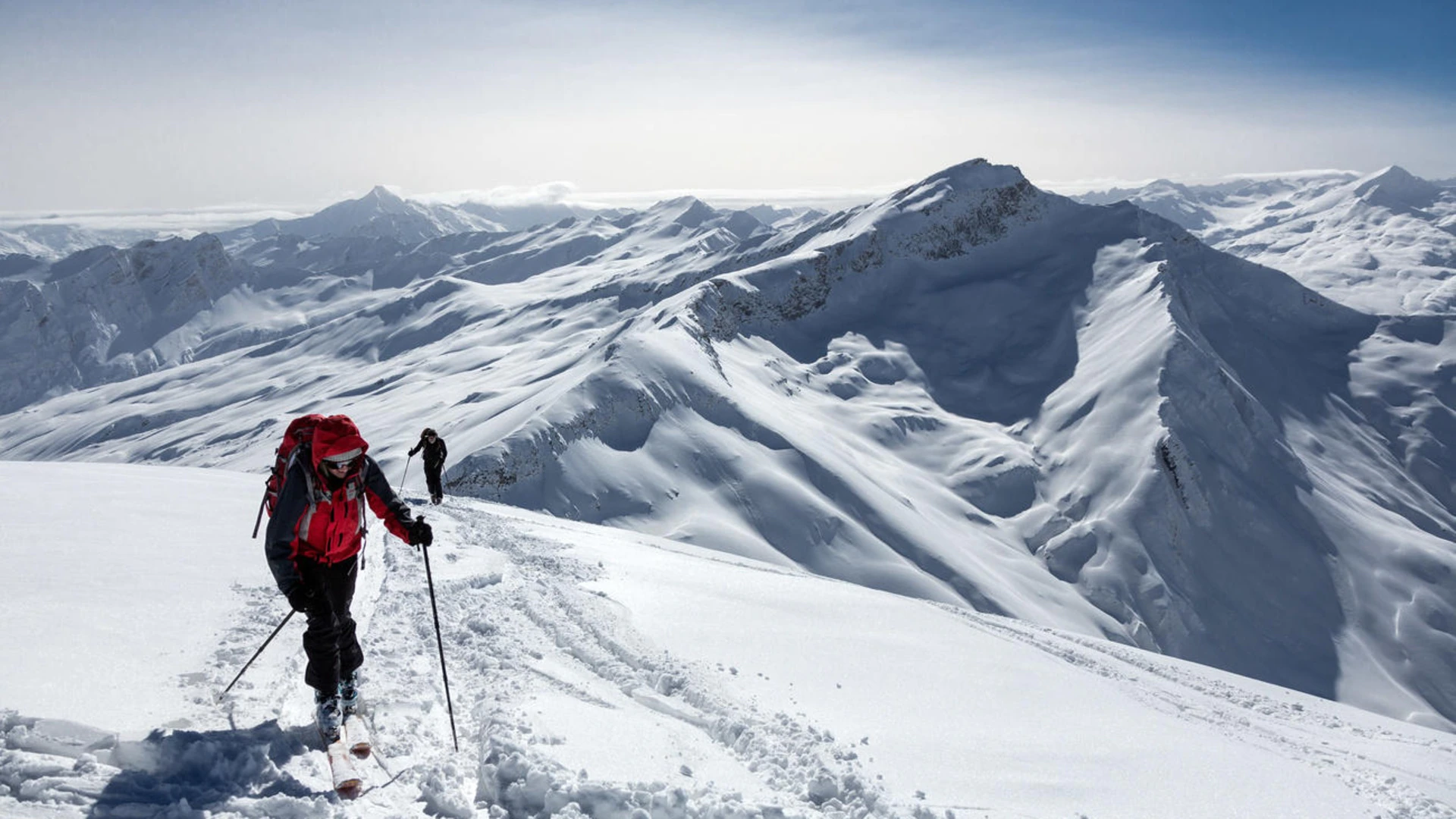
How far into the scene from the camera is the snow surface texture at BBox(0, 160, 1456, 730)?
57.3 metres

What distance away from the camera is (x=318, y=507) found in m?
6.40

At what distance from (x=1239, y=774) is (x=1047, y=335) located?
11469 cm

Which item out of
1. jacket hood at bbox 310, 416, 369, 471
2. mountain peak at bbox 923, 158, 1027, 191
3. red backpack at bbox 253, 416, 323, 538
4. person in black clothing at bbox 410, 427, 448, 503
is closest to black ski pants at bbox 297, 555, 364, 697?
red backpack at bbox 253, 416, 323, 538

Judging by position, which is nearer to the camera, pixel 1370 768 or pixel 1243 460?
pixel 1370 768

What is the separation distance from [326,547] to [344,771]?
1.71 metres

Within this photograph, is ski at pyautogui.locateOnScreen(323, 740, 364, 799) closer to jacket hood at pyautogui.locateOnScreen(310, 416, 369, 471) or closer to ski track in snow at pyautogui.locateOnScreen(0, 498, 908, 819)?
ski track in snow at pyautogui.locateOnScreen(0, 498, 908, 819)

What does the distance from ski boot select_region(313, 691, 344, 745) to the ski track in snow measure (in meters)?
0.17

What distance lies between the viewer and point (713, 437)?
2431 inches

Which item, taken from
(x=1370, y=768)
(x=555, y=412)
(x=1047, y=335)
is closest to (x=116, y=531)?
(x=1370, y=768)

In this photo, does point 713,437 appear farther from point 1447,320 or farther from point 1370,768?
point 1447,320

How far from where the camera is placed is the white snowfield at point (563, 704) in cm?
589

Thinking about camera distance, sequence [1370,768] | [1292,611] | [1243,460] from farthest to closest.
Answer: [1243,460] → [1292,611] → [1370,768]

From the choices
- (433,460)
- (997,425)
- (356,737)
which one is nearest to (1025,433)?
(997,425)

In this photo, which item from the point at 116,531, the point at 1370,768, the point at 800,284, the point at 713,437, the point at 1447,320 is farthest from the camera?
the point at 1447,320
